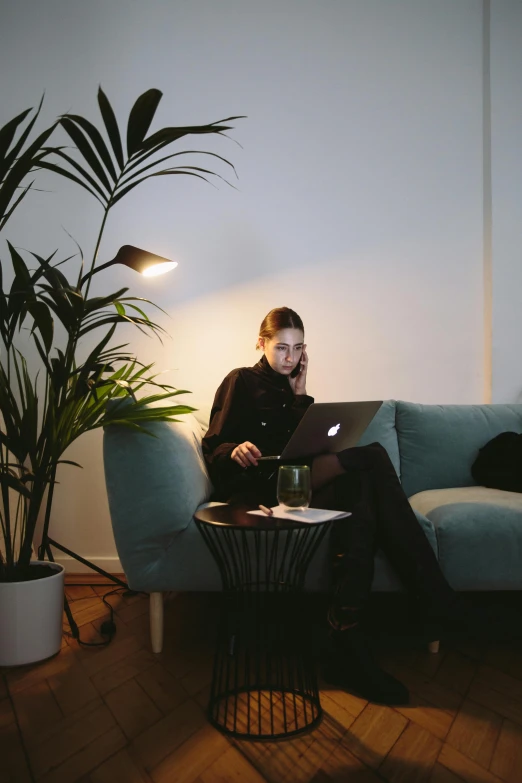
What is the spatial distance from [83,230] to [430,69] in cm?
195

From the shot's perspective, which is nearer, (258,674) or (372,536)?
(258,674)

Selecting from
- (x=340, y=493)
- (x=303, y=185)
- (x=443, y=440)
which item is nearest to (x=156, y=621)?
(x=340, y=493)

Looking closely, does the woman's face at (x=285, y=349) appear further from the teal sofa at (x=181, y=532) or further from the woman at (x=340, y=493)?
the teal sofa at (x=181, y=532)

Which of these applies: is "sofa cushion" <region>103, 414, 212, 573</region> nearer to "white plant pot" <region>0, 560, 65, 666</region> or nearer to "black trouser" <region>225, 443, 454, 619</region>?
"white plant pot" <region>0, 560, 65, 666</region>

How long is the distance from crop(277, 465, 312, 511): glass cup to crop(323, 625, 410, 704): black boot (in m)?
0.37

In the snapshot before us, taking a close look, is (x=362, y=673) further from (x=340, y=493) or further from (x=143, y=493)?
(x=143, y=493)

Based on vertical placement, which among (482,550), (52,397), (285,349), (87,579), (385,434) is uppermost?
(285,349)

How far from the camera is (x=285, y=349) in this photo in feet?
7.27

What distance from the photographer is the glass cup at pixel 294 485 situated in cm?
134

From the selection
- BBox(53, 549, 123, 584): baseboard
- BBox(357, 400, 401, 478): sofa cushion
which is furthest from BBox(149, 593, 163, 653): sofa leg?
BBox(357, 400, 401, 478): sofa cushion

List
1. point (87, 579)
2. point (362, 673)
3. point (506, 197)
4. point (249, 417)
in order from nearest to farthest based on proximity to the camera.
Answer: point (362, 673), point (249, 417), point (87, 579), point (506, 197)

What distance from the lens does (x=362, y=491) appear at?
158cm

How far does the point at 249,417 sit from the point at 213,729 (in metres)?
1.12

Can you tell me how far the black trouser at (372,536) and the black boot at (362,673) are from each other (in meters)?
0.07
